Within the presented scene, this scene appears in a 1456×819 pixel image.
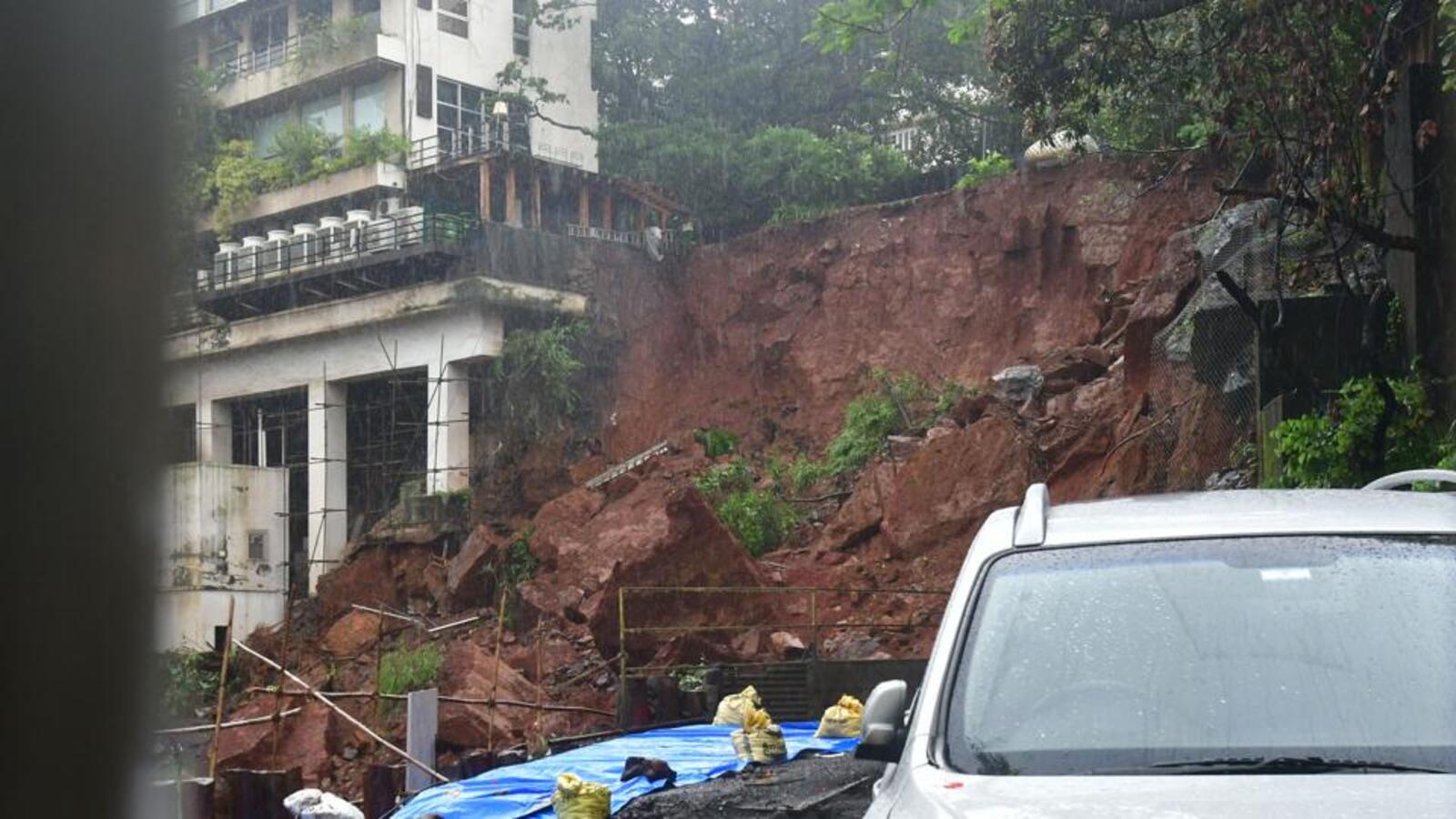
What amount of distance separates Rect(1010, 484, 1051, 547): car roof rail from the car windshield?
0.04m

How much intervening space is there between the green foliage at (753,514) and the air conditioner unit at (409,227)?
8.03 m

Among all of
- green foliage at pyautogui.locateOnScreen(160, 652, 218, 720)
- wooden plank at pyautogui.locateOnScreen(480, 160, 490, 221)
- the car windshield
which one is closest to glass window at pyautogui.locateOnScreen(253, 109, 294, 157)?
wooden plank at pyautogui.locateOnScreen(480, 160, 490, 221)

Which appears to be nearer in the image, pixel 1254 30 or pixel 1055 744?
pixel 1055 744

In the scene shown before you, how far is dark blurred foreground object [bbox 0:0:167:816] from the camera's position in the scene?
4.59 m

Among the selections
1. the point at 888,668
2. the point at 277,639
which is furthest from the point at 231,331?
the point at 888,668

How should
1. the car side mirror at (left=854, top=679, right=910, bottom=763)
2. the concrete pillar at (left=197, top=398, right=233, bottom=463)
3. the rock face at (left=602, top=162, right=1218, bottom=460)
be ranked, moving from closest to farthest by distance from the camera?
1. the car side mirror at (left=854, top=679, right=910, bottom=763)
2. the rock face at (left=602, top=162, right=1218, bottom=460)
3. the concrete pillar at (left=197, top=398, right=233, bottom=463)

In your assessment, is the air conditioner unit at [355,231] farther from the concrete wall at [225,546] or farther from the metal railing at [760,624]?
the metal railing at [760,624]

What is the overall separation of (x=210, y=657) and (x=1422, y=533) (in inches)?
901

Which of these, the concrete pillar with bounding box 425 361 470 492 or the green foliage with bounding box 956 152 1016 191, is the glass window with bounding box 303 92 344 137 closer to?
the concrete pillar with bounding box 425 361 470 492

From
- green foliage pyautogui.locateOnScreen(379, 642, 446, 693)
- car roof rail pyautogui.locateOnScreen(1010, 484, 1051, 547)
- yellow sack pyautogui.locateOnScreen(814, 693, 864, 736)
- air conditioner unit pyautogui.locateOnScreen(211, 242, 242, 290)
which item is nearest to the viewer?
car roof rail pyautogui.locateOnScreen(1010, 484, 1051, 547)

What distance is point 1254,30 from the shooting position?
1261cm

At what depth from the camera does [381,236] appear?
33.2 meters

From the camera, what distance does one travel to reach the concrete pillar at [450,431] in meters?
32.6

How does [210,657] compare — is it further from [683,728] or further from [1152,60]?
[1152,60]
